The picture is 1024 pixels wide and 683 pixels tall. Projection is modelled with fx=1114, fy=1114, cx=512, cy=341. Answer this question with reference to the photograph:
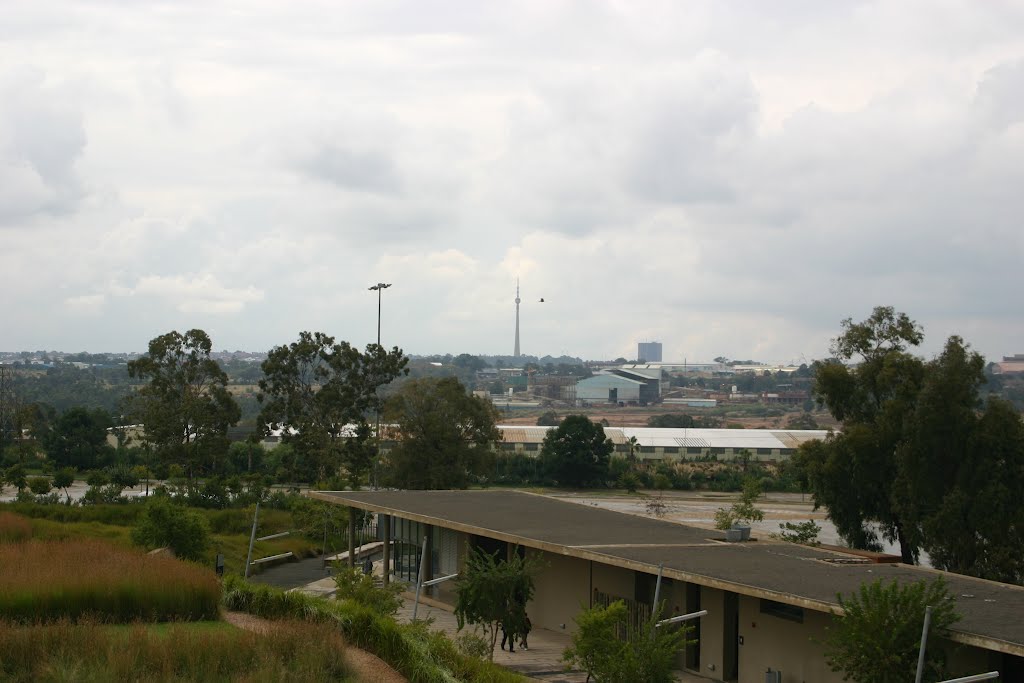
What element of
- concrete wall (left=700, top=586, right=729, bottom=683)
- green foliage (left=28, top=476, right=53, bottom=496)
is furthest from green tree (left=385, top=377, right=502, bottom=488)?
concrete wall (left=700, top=586, right=729, bottom=683)

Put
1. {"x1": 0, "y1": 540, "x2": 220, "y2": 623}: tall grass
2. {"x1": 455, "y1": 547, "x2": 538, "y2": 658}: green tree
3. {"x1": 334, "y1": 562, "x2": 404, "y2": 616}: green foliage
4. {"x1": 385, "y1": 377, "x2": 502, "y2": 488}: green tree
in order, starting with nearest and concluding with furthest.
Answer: {"x1": 0, "y1": 540, "x2": 220, "y2": 623}: tall grass
{"x1": 455, "y1": 547, "x2": 538, "y2": 658}: green tree
{"x1": 334, "y1": 562, "x2": 404, "y2": 616}: green foliage
{"x1": 385, "y1": 377, "x2": 502, "y2": 488}: green tree

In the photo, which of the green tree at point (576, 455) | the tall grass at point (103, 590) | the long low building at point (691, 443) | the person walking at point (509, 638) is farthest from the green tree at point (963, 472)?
the long low building at point (691, 443)

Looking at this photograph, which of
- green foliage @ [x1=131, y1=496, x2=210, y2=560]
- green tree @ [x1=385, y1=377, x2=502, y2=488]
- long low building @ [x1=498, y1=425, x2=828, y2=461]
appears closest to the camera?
green foliage @ [x1=131, y1=496, x2=210, y2=560]

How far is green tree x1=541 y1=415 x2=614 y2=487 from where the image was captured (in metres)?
84.2

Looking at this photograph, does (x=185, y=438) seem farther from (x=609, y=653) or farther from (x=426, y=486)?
(x=609, y=653)

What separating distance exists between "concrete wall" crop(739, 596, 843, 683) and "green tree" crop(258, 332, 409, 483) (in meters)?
45.9

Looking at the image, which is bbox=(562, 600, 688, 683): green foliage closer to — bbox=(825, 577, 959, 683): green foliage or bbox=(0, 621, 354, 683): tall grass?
bbox=(825, 577, 959, 683): green foliage

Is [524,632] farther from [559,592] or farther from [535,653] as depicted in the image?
[559,592]

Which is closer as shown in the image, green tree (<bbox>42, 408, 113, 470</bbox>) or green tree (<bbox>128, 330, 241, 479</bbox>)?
green tree (<bbox>128, 330, 241, 479</bbox>)

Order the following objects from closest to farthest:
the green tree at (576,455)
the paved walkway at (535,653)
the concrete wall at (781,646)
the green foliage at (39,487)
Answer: the concrete wall at (781,646), the paved walkway at (535,653), the green foliage at (39,487), the green tree at (576,455)

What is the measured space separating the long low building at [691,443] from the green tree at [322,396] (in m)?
25.9

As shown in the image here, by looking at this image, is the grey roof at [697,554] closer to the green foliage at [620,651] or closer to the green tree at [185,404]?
the green foliage at [620,651]

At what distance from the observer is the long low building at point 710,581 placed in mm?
20250

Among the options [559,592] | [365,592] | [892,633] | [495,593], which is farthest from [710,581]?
[365,592]
